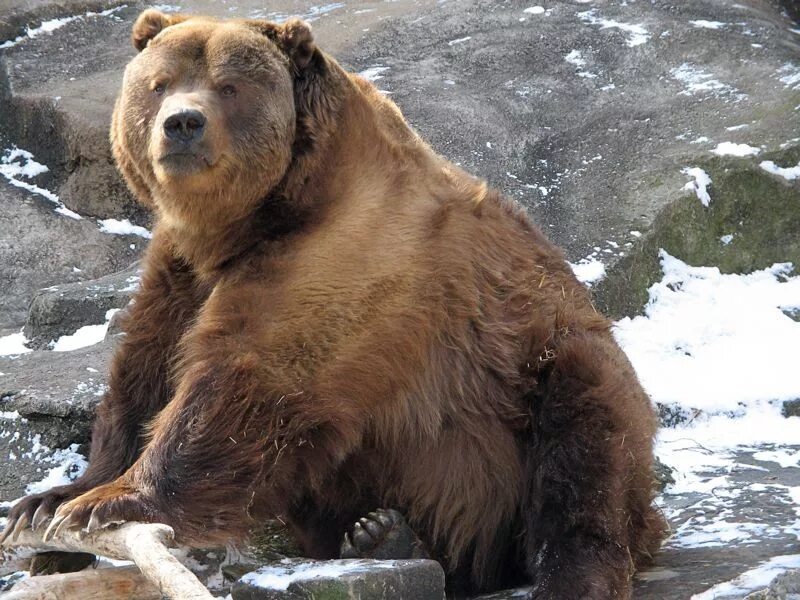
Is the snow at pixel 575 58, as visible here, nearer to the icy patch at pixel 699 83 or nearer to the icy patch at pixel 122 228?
the icy patch at pixel 699 83

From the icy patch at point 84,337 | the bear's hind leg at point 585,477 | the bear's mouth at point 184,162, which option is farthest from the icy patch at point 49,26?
the bear's hind leg at point 585,477

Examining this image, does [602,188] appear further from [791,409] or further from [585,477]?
[585,477]

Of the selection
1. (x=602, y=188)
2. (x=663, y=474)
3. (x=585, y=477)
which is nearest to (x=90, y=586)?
(x=585, y=477)

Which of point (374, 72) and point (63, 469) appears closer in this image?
point (63, 469)

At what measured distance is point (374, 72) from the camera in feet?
34.3

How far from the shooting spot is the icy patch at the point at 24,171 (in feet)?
34.2

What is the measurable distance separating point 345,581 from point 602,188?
17.9 feet

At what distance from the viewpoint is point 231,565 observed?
5.02 metres

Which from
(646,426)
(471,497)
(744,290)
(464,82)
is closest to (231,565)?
(471,497)

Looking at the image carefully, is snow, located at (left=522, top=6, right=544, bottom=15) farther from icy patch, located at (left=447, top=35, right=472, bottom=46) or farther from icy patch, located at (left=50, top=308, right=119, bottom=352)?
icy patch, located at (left=50, top=308, right=119, bottom=352)

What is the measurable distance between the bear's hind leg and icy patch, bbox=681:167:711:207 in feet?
12.7

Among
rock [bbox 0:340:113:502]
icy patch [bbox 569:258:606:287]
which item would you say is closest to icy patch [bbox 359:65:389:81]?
icy patch [bbox 569:258:606:287]

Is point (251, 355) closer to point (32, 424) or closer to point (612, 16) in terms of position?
point (32, 424)

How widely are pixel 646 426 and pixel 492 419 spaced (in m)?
0.65
